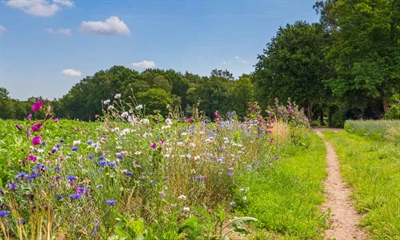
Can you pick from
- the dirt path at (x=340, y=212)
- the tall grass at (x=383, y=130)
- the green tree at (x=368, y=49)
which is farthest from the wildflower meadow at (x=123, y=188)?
the green tree at (x=368, y=49)

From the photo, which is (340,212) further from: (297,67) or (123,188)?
(297,67)

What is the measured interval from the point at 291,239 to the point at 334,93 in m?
24.5

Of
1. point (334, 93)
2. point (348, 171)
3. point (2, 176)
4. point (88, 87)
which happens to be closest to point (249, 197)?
point (2, 176)

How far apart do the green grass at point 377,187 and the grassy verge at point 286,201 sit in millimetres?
530

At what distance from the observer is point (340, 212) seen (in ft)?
14.2

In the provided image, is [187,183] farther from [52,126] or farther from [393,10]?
[393,10]

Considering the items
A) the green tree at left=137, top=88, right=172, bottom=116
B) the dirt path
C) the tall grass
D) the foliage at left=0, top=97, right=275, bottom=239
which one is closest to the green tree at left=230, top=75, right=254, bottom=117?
the green tree at left=137, top=88, right=172, bottom=116

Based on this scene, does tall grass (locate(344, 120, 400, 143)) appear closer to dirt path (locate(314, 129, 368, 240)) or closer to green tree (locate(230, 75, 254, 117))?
dirt path (locate(314, 129, 368, 240))

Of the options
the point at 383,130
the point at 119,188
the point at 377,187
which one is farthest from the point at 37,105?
the point at 383,130

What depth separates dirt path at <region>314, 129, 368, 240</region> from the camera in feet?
11.7

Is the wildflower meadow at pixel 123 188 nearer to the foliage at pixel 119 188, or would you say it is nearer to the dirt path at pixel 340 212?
the foliage at pixel 119 188

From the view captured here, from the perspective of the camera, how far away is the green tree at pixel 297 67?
29156 millimetres

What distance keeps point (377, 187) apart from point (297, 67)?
1012 inches

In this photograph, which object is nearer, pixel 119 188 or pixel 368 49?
pixel 119 188
